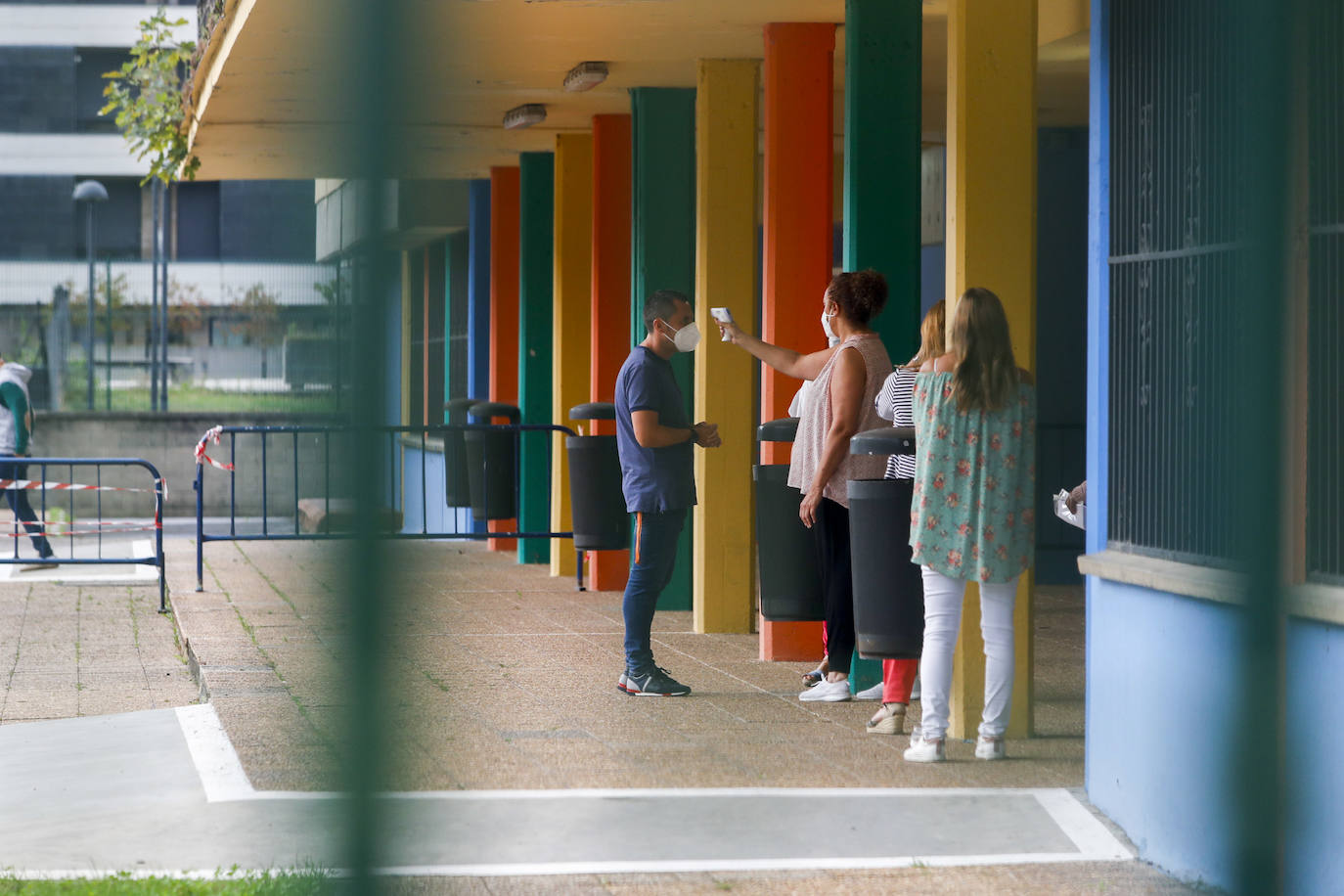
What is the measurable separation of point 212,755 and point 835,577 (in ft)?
8.72

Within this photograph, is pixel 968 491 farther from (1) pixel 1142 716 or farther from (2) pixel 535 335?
(2) pixel 535 335

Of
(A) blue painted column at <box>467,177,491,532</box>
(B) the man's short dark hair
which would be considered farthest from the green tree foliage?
(B) the man's short dark hair

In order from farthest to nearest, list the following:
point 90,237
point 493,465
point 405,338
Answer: point 90,237 < point 493,465 < point 405,338

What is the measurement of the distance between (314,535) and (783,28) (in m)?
8.46

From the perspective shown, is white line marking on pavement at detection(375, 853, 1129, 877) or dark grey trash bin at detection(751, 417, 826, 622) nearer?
white line marking on pavement at detection(375, 853, 1129, 877)

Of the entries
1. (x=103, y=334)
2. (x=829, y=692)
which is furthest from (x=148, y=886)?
(x=103, y=334)

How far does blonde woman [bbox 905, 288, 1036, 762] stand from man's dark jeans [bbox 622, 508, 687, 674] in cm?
173

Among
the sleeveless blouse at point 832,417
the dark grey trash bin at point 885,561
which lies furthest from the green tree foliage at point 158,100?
the dark grey trash bin at point 885,561

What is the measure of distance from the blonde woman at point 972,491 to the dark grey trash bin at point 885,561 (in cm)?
39

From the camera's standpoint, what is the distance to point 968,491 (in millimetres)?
6156

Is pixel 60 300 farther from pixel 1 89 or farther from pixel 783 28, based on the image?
pixel 783 28

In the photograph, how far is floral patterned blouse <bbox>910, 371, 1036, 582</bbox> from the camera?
20.2 ft

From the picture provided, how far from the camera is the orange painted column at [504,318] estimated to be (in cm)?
1559

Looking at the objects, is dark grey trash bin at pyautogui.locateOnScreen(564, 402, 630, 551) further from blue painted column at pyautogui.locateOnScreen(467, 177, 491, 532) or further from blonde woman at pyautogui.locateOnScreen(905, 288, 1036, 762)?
blonde woman at pyautogui.locateOnScreen(905, 288, 1036, 762)
